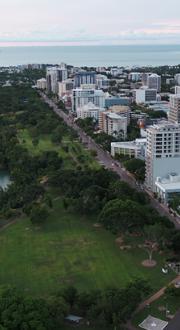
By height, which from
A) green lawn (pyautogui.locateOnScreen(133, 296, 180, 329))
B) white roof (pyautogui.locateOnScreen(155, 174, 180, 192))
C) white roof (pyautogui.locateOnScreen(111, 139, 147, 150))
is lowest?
green lawn (pyautogui.locateOnScreen(133, 296, 180, 329))

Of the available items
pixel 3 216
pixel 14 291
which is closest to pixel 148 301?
pixel 14 291

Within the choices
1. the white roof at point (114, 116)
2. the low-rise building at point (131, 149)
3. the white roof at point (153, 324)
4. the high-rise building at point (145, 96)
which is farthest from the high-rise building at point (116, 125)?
the white roof at point (153, 324)

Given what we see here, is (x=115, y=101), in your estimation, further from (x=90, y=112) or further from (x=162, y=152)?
(x=162, y=152)

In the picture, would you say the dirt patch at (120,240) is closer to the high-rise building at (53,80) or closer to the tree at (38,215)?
the tree at (38,215)

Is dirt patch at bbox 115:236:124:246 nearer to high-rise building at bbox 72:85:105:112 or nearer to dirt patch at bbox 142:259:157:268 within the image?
dirt patch at bbox 142:259:157:268

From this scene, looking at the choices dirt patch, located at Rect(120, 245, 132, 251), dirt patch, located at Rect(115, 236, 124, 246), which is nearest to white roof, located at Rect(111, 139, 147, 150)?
dirt patch, located at Rect(115, 236, 124, 246)

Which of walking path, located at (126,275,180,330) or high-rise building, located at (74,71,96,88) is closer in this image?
walking path, located at (126,275,180,330)

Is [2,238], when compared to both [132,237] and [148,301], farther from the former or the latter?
[148,301]
